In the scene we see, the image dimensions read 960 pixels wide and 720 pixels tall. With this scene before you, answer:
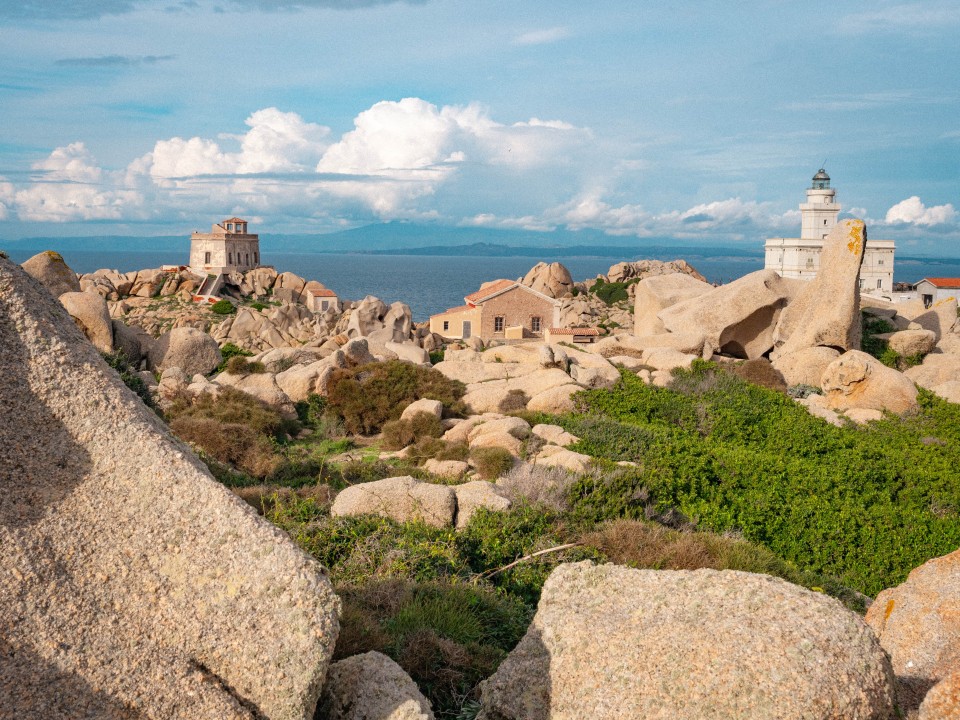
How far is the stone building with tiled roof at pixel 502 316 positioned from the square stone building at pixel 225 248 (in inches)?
1627

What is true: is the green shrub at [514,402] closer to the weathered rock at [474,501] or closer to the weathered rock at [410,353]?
the weathered rock at [410,353]

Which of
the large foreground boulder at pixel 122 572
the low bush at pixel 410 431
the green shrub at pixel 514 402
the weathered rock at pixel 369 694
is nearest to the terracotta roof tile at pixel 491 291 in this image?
the green shrub at pixel 514 402

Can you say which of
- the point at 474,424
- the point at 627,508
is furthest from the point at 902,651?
the point at 474,424

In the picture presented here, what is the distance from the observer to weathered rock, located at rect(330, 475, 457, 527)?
37.9 feet

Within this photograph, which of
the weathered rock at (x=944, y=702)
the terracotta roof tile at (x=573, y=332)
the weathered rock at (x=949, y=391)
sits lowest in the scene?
the terracotta roof tile at (x=573, y=332)

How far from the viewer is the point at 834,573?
15.4 meters

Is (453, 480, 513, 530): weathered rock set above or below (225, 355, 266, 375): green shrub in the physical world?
above

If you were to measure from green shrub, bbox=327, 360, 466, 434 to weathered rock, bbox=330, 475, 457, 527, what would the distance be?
10.7 meters

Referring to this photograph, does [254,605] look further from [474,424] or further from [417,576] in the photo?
[474,424]

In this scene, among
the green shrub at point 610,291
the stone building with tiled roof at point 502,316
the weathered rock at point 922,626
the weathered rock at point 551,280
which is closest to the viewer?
the weathered rock at point 922,626

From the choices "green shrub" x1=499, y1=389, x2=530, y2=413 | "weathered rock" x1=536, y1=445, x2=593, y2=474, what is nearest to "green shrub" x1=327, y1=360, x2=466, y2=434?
"green shrub" x1=499, y1=389, x2=530, y2=413

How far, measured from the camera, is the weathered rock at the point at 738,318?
31625 mm

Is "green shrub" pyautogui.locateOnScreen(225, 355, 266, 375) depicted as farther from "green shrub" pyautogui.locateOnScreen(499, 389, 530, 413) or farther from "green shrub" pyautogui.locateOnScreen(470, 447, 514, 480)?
"green shrub" pyautogui.locateOnScreen(470, 447, 514, 480)

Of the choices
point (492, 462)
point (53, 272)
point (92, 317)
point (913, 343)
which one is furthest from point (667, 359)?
point (53, 272)
